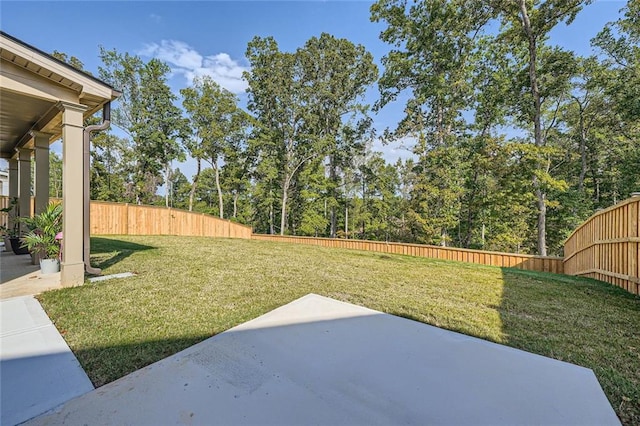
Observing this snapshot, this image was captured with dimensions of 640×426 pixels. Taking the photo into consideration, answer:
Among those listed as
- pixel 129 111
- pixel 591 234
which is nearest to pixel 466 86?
pixel 591 234

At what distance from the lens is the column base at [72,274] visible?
369cm

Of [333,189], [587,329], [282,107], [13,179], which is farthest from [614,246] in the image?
[282,107]

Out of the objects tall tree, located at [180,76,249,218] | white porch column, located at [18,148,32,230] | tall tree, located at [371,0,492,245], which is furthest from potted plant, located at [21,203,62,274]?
tall tree, located at [180,76,249,218]

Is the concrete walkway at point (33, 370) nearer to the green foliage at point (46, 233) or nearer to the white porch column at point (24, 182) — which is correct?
the green foliage at point (46, 233)

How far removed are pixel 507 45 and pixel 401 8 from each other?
5.25 metres

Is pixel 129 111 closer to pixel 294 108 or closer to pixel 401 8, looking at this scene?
pixel 294 108

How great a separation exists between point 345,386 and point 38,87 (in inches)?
198

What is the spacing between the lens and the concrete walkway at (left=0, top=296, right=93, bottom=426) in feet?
5.14

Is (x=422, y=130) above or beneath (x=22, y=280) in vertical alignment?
above

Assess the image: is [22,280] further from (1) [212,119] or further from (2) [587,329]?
(1) [212,119]

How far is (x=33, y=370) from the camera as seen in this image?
190 cm

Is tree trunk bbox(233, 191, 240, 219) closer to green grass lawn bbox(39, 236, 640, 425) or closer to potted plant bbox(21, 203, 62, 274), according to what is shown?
green grass lawn bbox(39, 236, 640, 425)

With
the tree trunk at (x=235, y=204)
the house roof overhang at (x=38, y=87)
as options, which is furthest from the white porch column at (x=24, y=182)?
the tree trunk at (x=235, y=204)

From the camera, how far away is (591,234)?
5.41 metres
